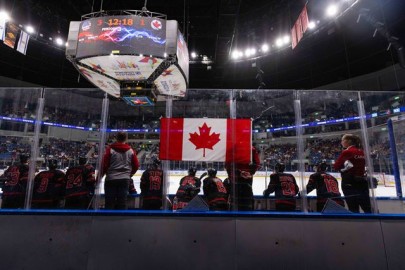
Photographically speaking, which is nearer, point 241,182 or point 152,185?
point 241,182

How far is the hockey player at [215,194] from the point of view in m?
2.77

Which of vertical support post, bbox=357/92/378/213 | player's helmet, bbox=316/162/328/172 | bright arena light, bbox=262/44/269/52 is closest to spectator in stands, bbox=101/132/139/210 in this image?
player's helmet, bbox=316/162/328/172

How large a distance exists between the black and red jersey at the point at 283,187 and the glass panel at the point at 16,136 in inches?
117

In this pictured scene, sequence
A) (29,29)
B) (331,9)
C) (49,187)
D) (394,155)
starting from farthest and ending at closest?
(29,29) < (331,9) < (394,155) < (49,187)

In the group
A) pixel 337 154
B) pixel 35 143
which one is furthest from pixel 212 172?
pixel 35 143

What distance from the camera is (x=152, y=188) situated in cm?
303

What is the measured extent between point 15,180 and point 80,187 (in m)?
0.89

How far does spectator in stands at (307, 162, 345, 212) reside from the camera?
2.95 metres

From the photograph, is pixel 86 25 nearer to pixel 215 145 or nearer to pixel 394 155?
pixel 215 145

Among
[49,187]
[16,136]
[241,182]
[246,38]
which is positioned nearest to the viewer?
[241,182]

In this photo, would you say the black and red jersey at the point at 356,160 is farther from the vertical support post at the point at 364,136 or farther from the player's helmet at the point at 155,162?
the player's helmet at the point at 155,162

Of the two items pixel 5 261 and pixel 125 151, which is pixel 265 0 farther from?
pixel 5 261

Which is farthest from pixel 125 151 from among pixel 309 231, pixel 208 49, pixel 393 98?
pixel 208 49

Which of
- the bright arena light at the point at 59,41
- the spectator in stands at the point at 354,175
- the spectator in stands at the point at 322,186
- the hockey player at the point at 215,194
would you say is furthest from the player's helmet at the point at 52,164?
the bright arena light at the point at 59,41
